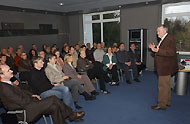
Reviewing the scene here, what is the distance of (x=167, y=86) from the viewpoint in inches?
137

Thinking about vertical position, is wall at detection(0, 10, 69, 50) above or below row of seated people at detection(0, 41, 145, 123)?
above

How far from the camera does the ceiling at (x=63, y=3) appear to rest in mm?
7556

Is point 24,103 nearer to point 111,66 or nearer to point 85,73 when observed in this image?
point 85,73

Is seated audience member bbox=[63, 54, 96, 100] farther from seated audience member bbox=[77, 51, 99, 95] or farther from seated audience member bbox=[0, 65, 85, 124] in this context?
seated audience member bbox=[0, 65, 85, 124]

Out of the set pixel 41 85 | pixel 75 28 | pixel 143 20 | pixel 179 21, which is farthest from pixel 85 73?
pixel 75 28

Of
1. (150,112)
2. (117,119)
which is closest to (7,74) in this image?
(117,119)

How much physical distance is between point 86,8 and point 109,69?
491 centimetres

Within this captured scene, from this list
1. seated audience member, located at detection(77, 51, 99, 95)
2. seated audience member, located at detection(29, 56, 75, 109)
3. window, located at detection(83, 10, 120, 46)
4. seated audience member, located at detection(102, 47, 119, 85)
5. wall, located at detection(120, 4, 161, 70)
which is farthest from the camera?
window, located at detection(83, 10, 120, 46)

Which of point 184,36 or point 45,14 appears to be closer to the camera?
point 184,36

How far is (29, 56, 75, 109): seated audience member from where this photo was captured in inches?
126

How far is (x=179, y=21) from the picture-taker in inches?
276

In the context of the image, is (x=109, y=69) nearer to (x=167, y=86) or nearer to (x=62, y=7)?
(x=167, y=86)

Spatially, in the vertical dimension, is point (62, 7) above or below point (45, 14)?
above

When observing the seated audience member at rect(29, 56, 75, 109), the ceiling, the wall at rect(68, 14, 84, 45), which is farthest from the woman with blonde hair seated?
the wall at rect(68, 14, 84, 45)
